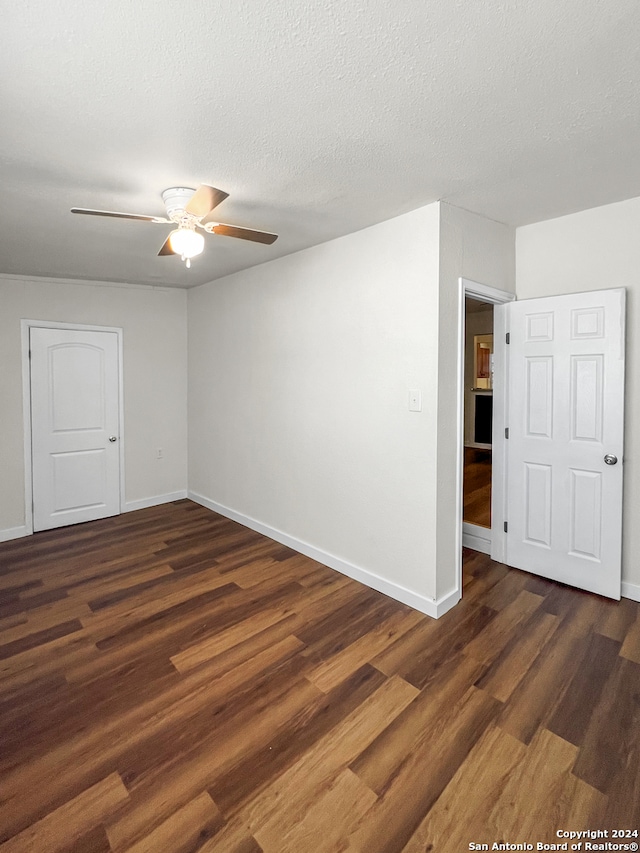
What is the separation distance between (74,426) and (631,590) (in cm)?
508

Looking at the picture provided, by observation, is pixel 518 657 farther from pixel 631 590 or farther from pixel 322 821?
pixel 322 821

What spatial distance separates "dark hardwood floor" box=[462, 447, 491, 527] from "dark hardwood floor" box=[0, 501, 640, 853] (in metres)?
0.89

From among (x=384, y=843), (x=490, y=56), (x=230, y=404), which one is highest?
(x=490, y=56)

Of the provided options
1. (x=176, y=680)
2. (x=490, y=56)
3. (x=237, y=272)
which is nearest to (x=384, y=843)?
(x=176, y=680)

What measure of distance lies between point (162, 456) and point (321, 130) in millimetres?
4259

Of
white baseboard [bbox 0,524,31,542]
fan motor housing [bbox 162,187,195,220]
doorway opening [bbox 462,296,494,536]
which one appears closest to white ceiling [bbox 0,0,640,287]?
fan motor housing [bbox 162,187,195,220]

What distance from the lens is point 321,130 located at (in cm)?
182

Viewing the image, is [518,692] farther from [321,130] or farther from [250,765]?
[321,130]

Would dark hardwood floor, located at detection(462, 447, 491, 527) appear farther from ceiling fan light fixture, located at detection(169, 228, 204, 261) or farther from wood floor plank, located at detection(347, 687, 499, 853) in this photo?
ceiling fan light fixture, located at detection(169, 228, 204, 261)

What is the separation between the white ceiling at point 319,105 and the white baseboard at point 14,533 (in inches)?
116

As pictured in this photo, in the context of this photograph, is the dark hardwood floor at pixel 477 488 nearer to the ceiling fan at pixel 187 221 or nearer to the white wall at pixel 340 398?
the white wall at pixel 340 398

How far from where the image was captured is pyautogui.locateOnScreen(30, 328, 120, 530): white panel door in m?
4.39

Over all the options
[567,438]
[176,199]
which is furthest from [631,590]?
[176,199]

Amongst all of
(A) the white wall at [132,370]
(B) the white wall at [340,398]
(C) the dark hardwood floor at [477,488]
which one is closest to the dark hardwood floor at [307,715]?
Answer: (B) the white wall at [340,398]
